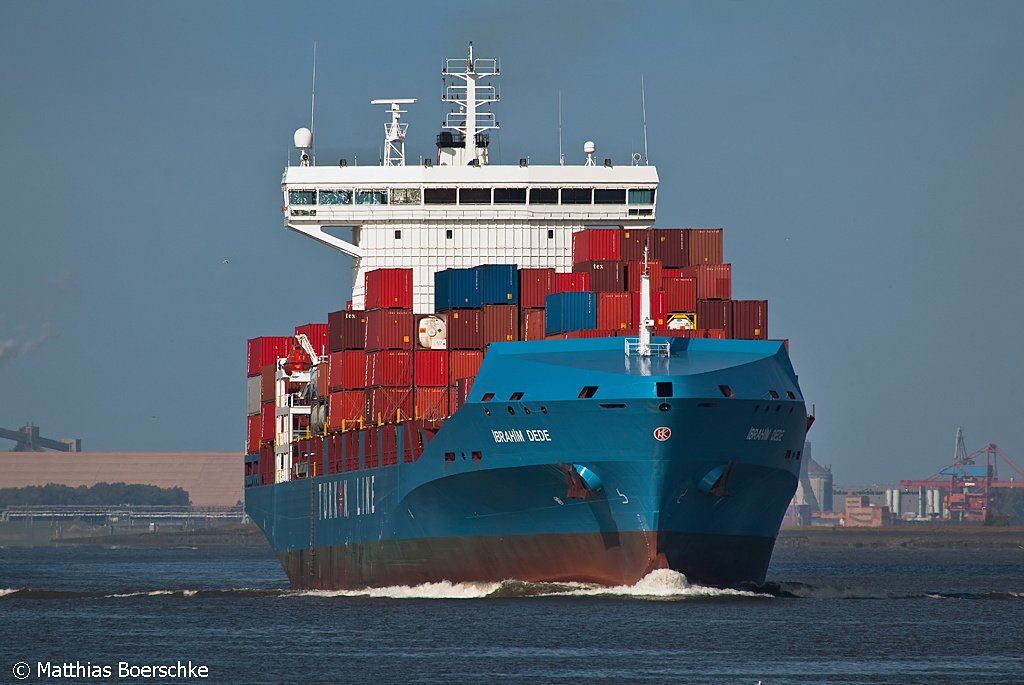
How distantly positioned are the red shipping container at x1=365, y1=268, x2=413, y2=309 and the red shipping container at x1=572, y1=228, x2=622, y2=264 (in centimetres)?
545

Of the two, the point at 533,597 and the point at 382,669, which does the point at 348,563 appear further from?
the point at 382,669

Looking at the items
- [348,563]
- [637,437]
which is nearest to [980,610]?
[637,437]

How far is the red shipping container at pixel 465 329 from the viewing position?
51500 mm

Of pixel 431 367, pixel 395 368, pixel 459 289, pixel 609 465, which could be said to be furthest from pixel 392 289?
pixel 609 465

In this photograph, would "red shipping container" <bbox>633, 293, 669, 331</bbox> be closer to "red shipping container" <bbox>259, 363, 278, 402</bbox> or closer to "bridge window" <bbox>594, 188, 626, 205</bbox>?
"bridge window" <bbox>594, 188, 626, 205</bbox>

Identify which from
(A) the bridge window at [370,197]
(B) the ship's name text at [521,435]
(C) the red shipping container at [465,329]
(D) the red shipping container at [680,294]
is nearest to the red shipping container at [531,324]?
(C) the red shipping container at [465,329]

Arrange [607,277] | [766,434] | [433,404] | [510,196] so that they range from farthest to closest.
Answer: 1. [510,196]
2. [433,404]
3. [607,277]
4. [766,434]

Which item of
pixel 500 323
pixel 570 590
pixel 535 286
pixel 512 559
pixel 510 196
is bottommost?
pixel 570 590

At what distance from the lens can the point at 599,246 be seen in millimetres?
52125

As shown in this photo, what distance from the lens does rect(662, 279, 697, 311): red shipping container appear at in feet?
163

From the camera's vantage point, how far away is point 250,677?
34875 millimetres

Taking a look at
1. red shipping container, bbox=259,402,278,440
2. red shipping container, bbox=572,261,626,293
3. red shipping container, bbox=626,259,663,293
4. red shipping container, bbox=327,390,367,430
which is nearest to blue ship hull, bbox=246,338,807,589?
red shipping container, bbox=626,259,663,293

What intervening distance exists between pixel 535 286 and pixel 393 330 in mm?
4444

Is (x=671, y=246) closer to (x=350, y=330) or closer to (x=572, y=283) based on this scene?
(x=572, y=283)
